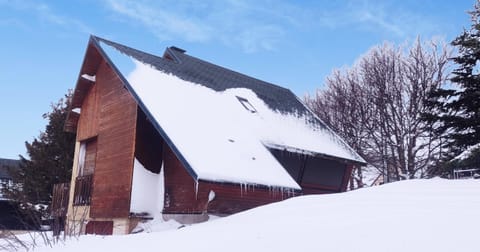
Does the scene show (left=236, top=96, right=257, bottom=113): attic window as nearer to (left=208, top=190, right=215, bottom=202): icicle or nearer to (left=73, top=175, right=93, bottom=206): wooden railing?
(left=208, top=190, right=215, bottom=202): icicle

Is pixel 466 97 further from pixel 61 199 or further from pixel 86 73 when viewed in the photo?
pixel 61 199

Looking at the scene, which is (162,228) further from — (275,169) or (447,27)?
(447,27)

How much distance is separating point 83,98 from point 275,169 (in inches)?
310

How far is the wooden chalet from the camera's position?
10.2 m

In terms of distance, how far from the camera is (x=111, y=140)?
482 inches

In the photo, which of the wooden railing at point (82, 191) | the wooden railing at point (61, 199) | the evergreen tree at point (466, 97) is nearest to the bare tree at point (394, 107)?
the evergreen tree at point (466, 97)

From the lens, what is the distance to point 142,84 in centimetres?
1157

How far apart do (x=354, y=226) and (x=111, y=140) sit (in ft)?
30.0

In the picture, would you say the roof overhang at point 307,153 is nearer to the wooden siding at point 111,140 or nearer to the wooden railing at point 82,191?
the wooden siding at point 111,140

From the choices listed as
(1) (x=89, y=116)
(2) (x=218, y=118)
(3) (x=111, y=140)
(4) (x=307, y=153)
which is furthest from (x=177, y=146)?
(1) (x=89, y=116)

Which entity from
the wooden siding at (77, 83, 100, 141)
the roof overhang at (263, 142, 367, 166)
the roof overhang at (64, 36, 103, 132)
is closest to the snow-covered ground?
the roof overhang at (263, 142, 367, 166)

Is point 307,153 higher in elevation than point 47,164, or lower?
higher

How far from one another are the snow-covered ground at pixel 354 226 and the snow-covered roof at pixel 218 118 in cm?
285

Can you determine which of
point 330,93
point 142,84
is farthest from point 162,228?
point 330,93
